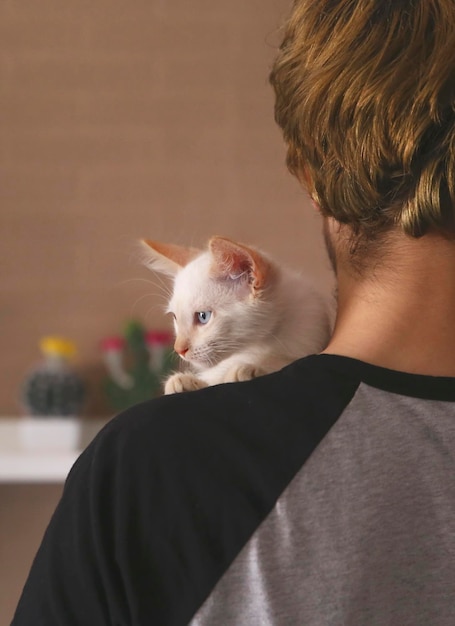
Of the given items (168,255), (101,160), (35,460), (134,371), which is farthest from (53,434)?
(168,255)

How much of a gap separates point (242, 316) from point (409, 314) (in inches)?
15.4

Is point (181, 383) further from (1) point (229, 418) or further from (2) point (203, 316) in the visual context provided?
(1) point (229, 418)

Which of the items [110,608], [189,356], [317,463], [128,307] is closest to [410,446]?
[317,463]

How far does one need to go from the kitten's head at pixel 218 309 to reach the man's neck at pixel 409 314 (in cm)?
33

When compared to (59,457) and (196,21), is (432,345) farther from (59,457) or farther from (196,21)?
(196,21)

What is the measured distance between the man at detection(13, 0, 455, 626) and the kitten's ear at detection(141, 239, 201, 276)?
48 cm

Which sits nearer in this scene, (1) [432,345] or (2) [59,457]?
(1) [432,345]

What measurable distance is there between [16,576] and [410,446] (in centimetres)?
202

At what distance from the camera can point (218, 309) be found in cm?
107

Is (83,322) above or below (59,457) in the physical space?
above

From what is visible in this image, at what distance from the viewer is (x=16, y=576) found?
2.40 meters

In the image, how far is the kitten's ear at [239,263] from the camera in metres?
0.99

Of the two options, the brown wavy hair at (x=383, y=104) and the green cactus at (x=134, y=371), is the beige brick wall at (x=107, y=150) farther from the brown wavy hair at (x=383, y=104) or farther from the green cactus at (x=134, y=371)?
the brown wavy hair at (x=383, y=104)

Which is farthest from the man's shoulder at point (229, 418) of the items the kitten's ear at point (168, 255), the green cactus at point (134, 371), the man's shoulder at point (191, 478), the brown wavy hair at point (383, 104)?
the green cactus at point (134, 371)
